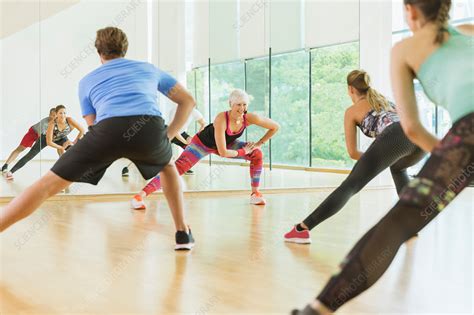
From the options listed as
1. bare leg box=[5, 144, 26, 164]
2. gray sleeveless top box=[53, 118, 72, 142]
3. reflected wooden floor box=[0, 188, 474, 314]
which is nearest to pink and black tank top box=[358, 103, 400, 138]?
reflected wooden floor box=[0, 188, 474, 314]

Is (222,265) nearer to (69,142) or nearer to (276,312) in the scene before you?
(276,312)

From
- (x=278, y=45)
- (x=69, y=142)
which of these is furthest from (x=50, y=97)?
(x=278, y=45)

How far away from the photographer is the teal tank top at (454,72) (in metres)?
1.45

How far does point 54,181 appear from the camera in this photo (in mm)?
2590

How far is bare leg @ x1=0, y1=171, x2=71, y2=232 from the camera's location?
101 inches

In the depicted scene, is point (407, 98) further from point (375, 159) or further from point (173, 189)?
point (173, 189)

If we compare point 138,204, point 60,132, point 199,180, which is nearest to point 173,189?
point 138,204

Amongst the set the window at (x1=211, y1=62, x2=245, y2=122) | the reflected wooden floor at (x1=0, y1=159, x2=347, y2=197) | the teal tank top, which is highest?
the window at (x1=211, y1=62, x2=245, y2=122)

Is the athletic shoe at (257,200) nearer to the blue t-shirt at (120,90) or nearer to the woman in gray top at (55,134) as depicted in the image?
the woman in gray top at (55,134)

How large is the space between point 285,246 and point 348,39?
5.09 m

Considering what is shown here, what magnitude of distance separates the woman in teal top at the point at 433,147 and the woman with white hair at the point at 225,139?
3385mm

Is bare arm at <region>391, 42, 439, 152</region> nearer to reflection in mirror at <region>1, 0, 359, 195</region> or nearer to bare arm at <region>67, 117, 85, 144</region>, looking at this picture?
reflection in mirror at <region>1, 0, 359, 195</region>

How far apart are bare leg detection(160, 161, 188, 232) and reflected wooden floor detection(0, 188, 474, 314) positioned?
19 centimetres

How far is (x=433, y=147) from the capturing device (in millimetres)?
1543
